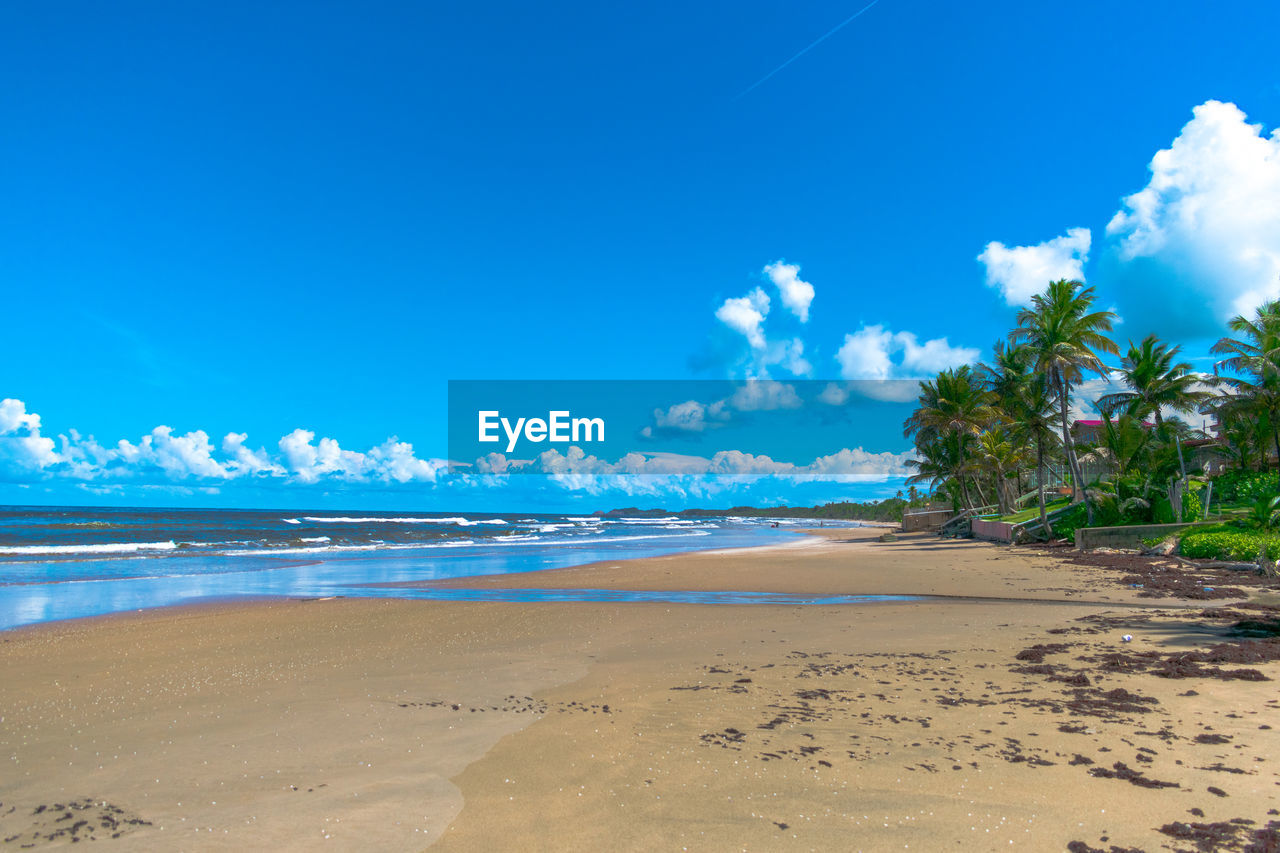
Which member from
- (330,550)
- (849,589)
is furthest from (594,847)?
(330,550)

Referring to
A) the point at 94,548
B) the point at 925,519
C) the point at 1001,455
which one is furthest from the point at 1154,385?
the point at 94,548

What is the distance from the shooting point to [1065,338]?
30.0 metres

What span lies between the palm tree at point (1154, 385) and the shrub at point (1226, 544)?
15.1m

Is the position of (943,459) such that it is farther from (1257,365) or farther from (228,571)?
(228,571)

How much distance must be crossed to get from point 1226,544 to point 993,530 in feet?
59.4

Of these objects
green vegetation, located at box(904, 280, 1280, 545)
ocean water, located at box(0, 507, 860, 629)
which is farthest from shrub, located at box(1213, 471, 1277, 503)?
ocean water, located at box(0, 507, 860, 629)

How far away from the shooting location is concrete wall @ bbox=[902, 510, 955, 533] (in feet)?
176

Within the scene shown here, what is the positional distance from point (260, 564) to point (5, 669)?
18703mm

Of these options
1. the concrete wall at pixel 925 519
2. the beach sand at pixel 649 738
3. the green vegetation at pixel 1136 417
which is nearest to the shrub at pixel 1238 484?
the green vegetation at pixel 1136 417

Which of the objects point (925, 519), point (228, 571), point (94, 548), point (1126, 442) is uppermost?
point (1126, 442)

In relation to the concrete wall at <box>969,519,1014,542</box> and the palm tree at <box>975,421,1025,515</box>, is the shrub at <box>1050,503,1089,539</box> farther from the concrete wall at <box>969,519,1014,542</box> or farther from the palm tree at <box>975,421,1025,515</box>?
the palm tree at <box>975,421,1025,515</box>

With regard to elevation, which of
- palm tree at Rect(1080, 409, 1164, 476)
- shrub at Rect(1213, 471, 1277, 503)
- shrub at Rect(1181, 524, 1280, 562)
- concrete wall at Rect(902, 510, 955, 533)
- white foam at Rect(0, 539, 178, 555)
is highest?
palm tree at Rect(1080, 409, 1164, 476)

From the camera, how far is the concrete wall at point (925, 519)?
2115 inches

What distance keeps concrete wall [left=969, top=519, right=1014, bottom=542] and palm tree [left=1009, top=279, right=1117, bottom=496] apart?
11.9 ft
